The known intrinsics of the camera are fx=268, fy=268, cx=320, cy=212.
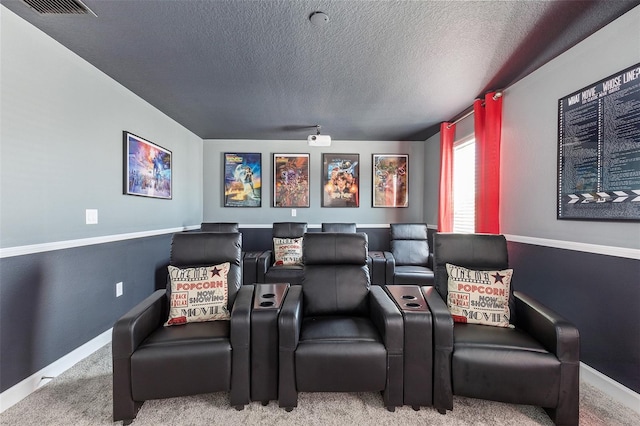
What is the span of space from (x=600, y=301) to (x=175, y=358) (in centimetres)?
277

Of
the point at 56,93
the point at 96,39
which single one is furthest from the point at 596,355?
the point at 56,93

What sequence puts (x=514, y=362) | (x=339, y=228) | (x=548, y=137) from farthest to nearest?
(x=339, y=228) < (x=548, y=137) < (x=514, y=362)

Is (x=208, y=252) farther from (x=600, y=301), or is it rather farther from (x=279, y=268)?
(x=600, y=301)

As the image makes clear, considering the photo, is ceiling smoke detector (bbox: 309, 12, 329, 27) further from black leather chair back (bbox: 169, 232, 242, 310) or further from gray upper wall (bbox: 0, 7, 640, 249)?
gray upper wall (bbox: 0, 7, 640, 249)

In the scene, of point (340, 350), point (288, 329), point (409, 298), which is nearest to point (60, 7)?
point (288, 329)

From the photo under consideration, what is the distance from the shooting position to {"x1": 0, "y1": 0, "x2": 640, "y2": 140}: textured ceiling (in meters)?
1.66

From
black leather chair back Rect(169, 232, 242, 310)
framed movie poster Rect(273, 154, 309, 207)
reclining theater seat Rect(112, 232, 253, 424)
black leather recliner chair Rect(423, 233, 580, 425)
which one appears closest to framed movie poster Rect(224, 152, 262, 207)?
framed movie poster Rect(273, 154, 309, 207)

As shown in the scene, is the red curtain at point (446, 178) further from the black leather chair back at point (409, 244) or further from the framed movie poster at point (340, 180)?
the framed movie poster at point (340, 180)

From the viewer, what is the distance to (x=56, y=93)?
2.03 metres

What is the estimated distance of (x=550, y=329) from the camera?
1.51 m

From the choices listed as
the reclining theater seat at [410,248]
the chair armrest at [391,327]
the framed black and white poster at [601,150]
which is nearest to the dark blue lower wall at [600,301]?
the framed black and white poster at [601,150]

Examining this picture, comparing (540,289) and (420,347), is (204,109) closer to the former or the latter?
(420,347)

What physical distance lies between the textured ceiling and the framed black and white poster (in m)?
0.45

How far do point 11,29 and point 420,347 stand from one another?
3259 millimetres
